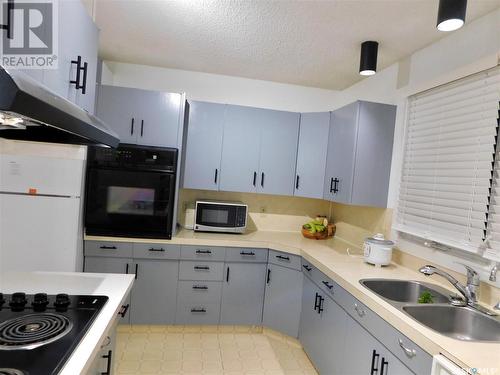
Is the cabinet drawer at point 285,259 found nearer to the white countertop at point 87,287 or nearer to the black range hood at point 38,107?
the white countertop at point 87,287

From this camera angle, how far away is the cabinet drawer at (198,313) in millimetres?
2842

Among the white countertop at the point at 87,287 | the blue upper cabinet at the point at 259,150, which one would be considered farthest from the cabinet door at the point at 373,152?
the white countertop at the point at 87,287

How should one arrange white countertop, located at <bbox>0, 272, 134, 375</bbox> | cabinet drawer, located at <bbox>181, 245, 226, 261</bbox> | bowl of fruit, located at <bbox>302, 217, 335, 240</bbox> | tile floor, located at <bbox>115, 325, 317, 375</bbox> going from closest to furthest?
white countertop, located at <bbox>0, 272, 134, 375</bbox> < tile floor, located at <bbox>115, 325, 317, 375</bbox> < cabinet drawer, located at <bbox>181, 245, 226, 261</bbox> < bowl of fruit, located at <bbox>302, 217, 335, 240</bbox>

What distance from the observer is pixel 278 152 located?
3.20m

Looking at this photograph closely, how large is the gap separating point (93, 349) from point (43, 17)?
130 centimetres

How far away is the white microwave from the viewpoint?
10.2 ft

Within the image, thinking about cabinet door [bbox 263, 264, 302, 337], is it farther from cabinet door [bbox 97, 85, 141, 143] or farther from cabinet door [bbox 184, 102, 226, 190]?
cabinet door [bbox 97, 85, 141, 143]

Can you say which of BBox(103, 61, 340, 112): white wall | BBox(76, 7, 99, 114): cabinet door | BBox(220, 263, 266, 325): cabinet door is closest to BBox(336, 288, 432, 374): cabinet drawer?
BBox(220, 263, 266, 325): cabinet door

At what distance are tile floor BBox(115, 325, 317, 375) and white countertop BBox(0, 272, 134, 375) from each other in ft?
3.65

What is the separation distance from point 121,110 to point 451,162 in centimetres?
260

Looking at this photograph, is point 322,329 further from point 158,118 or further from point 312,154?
point 158,118

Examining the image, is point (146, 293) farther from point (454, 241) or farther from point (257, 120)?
point (454, 241)

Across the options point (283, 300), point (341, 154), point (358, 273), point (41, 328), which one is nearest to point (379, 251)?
point (358, 273)

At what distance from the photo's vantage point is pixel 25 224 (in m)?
2.39
